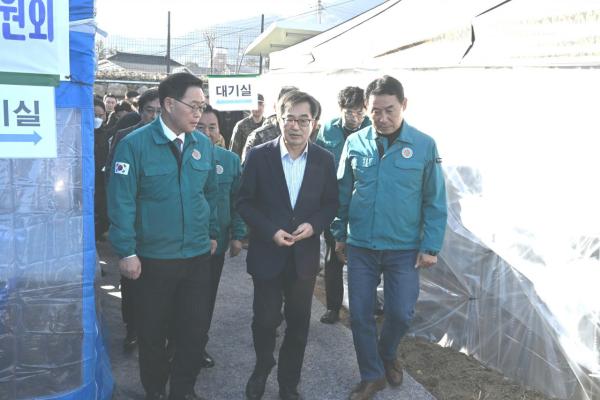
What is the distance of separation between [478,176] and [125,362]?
2.92 meters

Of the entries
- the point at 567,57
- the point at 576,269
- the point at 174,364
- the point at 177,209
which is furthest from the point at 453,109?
the point at 174,364

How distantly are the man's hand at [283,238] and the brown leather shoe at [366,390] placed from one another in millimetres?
1094

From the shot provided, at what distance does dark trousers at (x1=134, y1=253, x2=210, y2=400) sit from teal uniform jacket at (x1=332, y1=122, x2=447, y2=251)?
1.03 m

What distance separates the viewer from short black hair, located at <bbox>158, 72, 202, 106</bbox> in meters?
3.13

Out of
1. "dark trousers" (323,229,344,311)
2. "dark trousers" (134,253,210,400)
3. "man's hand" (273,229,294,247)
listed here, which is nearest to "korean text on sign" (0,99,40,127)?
"dark trousers" (134,253,210,400)

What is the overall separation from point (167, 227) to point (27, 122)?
867 mm

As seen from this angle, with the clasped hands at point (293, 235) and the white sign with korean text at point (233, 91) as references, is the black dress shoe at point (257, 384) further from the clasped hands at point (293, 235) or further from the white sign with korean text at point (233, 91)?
the white sign with korean text at point (233, 91)

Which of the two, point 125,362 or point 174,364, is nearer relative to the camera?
point 174,364

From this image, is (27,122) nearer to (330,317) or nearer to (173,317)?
(173,317)

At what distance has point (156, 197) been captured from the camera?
10.1 ft

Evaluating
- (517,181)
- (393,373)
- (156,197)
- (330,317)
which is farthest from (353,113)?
(156,197)

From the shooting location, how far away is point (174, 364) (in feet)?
11.2

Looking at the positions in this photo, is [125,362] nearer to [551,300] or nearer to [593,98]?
[551,300]

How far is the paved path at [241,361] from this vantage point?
374 centimetres
